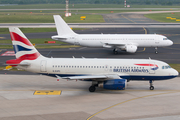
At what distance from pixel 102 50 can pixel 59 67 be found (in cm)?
3286

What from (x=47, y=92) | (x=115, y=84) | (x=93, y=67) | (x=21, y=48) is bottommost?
(x=47, y=92)

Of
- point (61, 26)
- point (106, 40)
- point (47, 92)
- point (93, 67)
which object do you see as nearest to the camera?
point (47, 92)

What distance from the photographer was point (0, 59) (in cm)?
5459

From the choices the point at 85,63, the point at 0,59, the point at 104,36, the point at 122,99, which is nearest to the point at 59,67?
the point at 85,63

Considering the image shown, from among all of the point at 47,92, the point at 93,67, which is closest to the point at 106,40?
the point at 93,67

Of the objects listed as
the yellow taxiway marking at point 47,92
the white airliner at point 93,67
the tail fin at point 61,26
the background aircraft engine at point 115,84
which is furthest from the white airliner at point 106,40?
the background aircraft engine at point 115,84

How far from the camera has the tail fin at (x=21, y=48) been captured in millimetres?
34566

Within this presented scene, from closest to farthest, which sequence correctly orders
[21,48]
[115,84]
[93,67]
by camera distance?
[115,84]
[93,67]
[21,48]

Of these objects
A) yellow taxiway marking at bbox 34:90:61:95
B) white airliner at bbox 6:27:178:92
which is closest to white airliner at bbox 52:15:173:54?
white airliner at bbox 6:27:178:92

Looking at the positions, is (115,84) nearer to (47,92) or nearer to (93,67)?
(93,67)

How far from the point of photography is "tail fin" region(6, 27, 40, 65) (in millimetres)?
34566

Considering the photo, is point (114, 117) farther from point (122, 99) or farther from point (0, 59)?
point (0, 59)

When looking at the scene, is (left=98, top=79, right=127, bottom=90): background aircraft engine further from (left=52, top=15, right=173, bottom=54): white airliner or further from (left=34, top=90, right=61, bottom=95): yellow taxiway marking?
(left=52, top=15, right=173, bottom=54): white airliner

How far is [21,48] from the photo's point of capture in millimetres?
35094
